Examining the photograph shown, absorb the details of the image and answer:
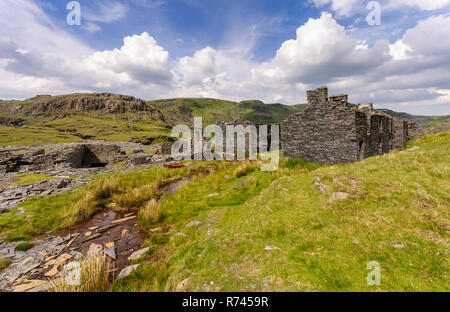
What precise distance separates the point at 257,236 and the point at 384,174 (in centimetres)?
561

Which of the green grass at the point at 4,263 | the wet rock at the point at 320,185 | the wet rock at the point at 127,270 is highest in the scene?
Answer: the wet rock at the point at 320,185

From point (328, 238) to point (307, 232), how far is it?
59 centimetres

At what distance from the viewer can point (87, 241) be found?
7004 mm

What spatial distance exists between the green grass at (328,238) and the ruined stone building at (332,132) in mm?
6214

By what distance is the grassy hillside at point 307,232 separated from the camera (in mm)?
3779

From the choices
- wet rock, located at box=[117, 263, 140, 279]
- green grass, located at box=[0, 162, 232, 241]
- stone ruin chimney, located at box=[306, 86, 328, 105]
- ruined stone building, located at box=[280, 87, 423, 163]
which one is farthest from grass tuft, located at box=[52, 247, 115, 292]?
stone ruin chimney, located at box=[306, 86, 328, 105]

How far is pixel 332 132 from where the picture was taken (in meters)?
14.4

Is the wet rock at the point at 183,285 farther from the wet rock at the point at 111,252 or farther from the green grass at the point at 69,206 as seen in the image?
the green grass at the point at 69,206

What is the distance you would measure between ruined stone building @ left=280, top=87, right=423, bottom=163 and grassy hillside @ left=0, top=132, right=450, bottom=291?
620 cm

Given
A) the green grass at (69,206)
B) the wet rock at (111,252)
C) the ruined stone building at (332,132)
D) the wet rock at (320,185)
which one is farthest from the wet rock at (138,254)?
the ruined stone building at (332,132)

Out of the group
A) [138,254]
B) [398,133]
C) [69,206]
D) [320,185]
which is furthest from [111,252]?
[398,133]

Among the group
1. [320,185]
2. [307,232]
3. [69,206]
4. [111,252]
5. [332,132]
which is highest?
[332,132]

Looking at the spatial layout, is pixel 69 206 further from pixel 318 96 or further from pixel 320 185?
pixel 318 96
